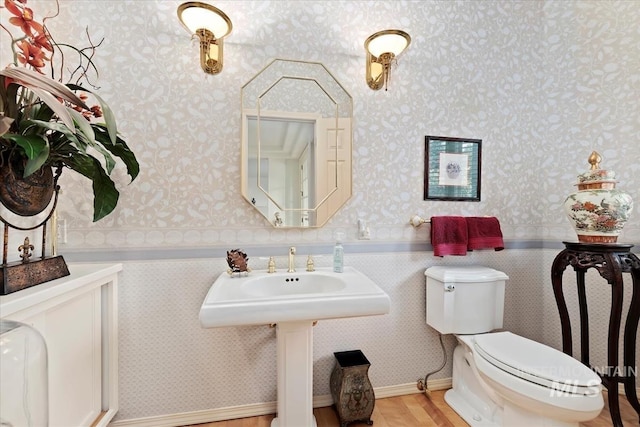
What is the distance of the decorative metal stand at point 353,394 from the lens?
1.34 metres

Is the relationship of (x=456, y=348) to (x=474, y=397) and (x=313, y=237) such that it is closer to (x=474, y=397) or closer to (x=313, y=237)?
(x=474, y=397)

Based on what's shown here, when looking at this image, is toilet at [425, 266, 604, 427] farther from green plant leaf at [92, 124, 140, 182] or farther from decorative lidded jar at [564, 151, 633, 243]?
green plant leaf at [92, 124, 140, 182]

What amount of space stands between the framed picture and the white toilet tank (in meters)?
0.47

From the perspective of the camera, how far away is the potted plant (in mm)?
702

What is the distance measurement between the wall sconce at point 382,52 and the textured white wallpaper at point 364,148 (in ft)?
0.19

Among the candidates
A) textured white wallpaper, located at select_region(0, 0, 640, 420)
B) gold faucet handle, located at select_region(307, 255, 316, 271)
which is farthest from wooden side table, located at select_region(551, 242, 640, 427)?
gold faucet handle, located at select_region(307, 255, 316, 271)

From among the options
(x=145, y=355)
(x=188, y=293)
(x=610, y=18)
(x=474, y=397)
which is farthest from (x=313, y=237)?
(x=610, y=18)

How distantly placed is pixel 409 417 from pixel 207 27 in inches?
85.8

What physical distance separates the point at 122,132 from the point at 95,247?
0.57 meters

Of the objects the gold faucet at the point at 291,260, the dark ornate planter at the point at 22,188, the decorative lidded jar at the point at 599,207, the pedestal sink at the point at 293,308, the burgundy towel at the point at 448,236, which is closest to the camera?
the dark ornate planter at the point at 22,188

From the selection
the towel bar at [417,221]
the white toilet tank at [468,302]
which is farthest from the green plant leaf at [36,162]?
the white toilet tank at [468,302]

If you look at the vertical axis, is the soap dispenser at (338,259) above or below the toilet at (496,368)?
above

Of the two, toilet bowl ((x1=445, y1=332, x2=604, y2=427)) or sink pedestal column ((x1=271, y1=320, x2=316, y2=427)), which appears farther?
sink pedestal column ((x1=271, y1=320, x2=316, y2=427))

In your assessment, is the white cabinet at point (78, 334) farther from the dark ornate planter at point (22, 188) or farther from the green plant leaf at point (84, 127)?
the green plant leaf at point (84, 127)
